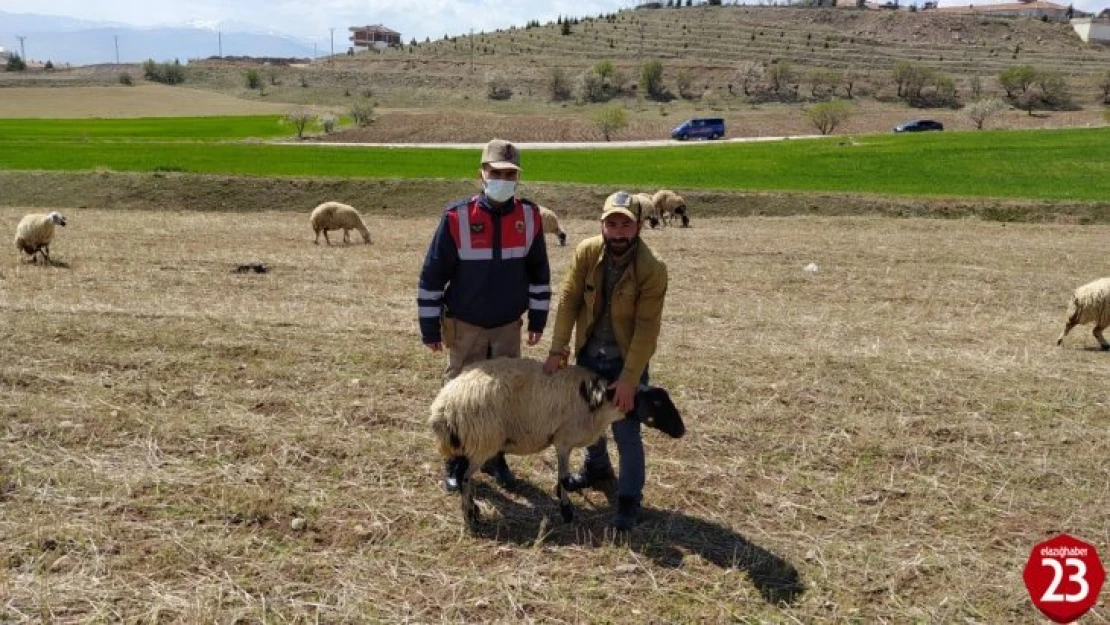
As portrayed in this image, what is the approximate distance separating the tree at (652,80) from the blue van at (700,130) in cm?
3590

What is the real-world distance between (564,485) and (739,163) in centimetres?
3432

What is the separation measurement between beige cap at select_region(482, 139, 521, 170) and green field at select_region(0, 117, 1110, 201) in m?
24.9

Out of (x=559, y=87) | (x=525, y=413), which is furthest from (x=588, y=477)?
(x=559, y=87)

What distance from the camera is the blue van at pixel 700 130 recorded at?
201 ft

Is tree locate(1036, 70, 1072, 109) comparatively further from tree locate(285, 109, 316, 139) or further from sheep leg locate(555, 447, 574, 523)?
sheep leg locate(555, 447, 574, 523)

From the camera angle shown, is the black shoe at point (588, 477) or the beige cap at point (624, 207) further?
the black shoe at point (588, 477)

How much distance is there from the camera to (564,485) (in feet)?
19.3

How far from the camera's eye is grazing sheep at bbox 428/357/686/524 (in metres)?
5.61

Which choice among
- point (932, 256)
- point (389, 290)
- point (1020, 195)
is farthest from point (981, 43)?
point (389, 290)

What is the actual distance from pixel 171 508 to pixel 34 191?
2854 centimetres

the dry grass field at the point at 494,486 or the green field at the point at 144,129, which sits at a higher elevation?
the green field at the point at 144,129

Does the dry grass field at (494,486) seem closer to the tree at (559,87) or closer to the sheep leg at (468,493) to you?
the sheep leg at (468,493)

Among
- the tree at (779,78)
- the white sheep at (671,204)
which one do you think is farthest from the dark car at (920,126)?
the white sheep at (671,204)

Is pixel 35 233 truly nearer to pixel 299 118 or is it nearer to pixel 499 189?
pixel 499 189
